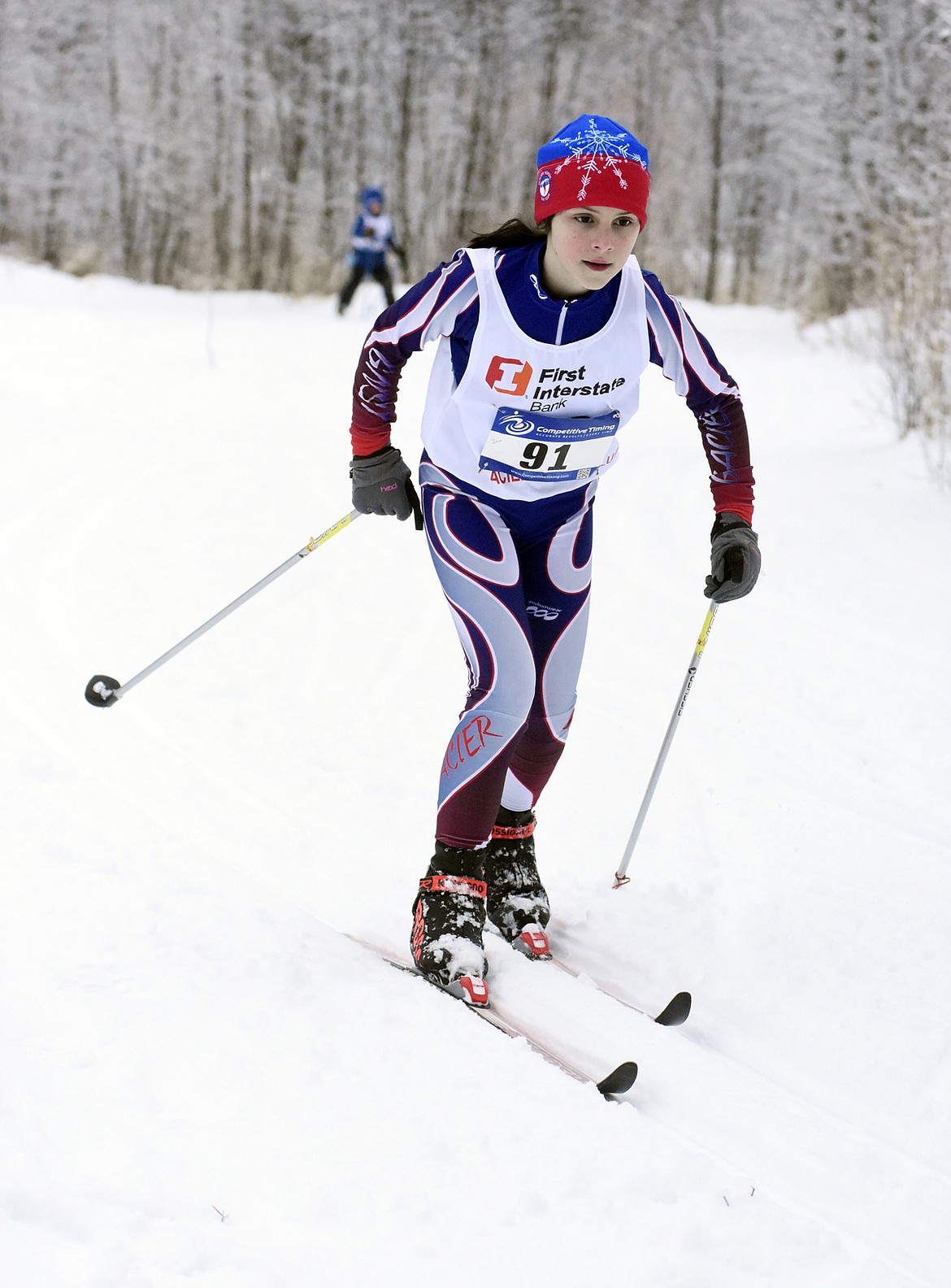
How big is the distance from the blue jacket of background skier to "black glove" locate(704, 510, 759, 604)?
1128cm

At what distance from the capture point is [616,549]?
575 centimetres

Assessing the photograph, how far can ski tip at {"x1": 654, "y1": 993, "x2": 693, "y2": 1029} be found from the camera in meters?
2.33

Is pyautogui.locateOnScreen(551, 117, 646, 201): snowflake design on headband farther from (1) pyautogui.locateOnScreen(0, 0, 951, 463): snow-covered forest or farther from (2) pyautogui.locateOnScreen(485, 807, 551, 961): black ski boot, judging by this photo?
(1) pyautogui.locateOnScreen(0, 0, 951, 463): snow-covered forest

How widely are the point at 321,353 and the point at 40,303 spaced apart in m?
4.20

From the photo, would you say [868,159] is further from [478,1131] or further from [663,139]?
[478,1131]

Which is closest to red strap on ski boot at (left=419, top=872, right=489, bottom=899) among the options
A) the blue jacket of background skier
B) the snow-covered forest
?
the blue jacket of background skier

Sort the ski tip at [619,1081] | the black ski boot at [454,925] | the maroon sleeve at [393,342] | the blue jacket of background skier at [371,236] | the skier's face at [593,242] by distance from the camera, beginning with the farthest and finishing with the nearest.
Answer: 1. the blue jacket of background skier at [371,236]
2. the black ski boot at [454,925]
3. the maroon sleeve at [393,342]
4. the skier's face at [593,242]
5. the ski tip at [619,1081]

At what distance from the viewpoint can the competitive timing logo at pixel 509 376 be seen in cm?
222

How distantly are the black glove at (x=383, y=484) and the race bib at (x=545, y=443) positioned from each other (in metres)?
0.23

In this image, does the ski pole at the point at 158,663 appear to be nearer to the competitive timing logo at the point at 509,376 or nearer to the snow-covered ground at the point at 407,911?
the snow-covered ground at the point at 407,911

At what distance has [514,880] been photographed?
275 cm

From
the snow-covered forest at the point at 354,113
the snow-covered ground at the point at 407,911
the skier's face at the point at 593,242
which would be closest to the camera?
the snow-covered ground at the point at 407,911

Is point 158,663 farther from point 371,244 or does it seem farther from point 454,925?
point 371,244

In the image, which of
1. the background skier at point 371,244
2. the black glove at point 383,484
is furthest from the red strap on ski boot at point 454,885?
the background skier at point 371,244
